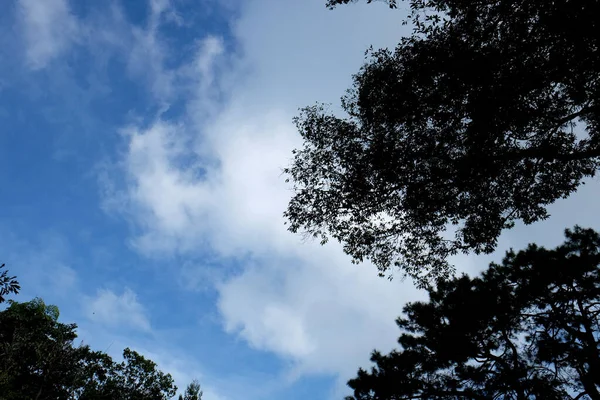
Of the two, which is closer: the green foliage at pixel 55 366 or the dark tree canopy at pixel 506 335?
the dark tree canopy at pixel 506 335

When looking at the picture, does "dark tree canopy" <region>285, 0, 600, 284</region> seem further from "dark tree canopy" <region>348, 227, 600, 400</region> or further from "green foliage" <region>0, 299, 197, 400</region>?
"green foliage" <region>0, 299, 197, 400</region>

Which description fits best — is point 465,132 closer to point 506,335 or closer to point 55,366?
point 506,335

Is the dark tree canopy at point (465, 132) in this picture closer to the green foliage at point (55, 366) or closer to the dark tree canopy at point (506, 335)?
the dark tree canopy at point (506, 335)

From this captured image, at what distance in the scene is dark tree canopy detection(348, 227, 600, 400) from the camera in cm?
848

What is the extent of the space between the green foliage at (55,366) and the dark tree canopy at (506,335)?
68.3 feet

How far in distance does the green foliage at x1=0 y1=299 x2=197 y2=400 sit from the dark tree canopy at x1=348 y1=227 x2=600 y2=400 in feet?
68.3

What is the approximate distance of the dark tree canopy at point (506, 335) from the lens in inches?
334

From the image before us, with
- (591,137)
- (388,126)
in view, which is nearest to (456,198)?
(388,126)

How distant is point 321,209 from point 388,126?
9.82 feet

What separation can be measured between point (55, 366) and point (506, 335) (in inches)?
1013

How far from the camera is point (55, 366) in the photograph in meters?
21.8

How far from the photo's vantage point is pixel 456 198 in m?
9.76

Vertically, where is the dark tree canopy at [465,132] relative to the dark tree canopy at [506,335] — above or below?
above

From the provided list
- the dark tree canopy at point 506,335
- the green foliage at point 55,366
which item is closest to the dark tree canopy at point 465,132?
the dark tree canopy at point 506,335
